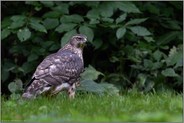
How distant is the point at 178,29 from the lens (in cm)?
1260

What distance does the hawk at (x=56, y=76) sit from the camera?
385 inches

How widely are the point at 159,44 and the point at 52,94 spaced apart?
3260mm

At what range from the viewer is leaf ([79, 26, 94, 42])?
1124 centimetres

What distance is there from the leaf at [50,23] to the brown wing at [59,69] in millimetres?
1473

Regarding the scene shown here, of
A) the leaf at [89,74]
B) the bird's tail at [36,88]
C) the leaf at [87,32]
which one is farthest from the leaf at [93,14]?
the bird's tail at [36,88]

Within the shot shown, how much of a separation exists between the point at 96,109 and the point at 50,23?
381 cm

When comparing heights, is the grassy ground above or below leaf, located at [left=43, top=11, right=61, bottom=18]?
below

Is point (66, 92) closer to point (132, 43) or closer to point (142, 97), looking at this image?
point (142, 97)

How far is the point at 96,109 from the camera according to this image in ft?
27.3

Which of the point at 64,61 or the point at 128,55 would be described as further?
the point at 128,55

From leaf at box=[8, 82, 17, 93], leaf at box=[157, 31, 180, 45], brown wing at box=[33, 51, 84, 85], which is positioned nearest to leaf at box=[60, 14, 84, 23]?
brown wing at box=[33, 51, 84, 85]

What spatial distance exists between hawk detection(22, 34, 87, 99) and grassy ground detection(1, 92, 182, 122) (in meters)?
0.22

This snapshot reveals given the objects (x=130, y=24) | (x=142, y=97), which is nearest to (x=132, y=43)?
(x=130, y=24)

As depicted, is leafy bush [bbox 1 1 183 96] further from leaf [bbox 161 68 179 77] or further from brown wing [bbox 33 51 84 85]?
brown wing [bbox 33 51 84 85]
